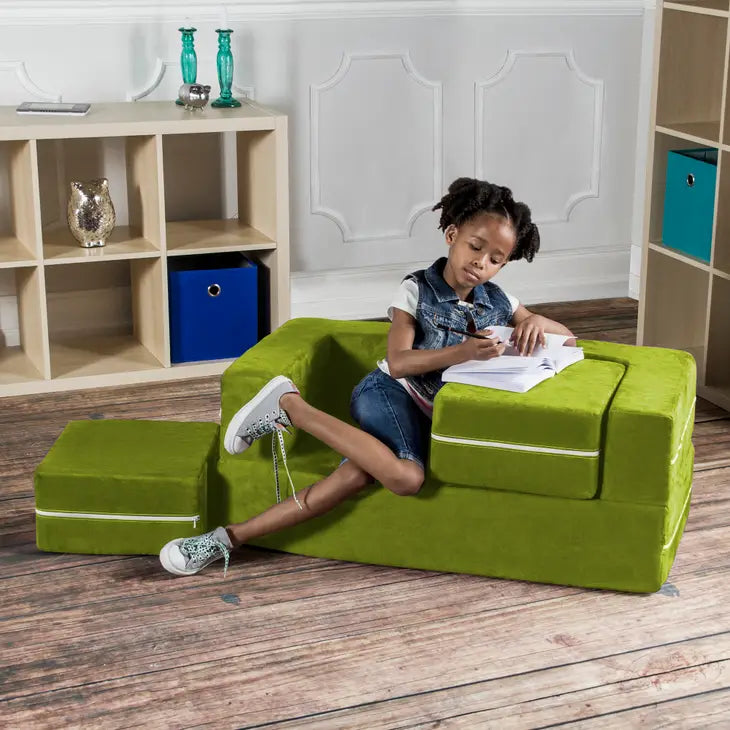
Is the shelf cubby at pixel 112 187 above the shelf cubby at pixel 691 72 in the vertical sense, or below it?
below

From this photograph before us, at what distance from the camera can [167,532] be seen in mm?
2383

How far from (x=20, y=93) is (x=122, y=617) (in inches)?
76.9

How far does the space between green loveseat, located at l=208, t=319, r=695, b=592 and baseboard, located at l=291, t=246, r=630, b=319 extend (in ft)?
5.29

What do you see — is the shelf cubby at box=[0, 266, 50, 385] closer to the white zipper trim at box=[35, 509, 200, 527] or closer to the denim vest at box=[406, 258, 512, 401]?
the white zipper trim at box=[35, 509, 200, 527]

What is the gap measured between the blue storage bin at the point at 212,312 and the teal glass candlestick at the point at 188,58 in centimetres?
55

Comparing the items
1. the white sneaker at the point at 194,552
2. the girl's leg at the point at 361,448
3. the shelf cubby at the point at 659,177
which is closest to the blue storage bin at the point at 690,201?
the shelf cubby at the point at 659,177

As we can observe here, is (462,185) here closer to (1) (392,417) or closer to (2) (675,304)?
(1) (392,417)

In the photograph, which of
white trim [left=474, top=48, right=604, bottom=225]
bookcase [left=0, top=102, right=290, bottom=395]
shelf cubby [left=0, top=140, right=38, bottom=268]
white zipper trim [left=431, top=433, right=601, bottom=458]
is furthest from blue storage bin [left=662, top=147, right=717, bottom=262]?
shelf cubby [left=0, top=140, right=38, bottom=268]

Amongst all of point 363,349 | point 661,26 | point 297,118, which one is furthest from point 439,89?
point 363,349

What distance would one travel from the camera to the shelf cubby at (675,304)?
357 centimetres

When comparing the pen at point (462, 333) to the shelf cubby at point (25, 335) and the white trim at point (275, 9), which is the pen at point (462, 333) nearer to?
the shelf cubby at point (25, 335)

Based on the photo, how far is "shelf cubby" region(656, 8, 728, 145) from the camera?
3.38 metres

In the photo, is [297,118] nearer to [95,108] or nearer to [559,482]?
[95,108]

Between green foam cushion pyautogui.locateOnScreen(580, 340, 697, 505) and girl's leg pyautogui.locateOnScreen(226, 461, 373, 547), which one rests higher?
green foam cushion pyautogui.locateOnScreen(580, 340, 697, 505)
